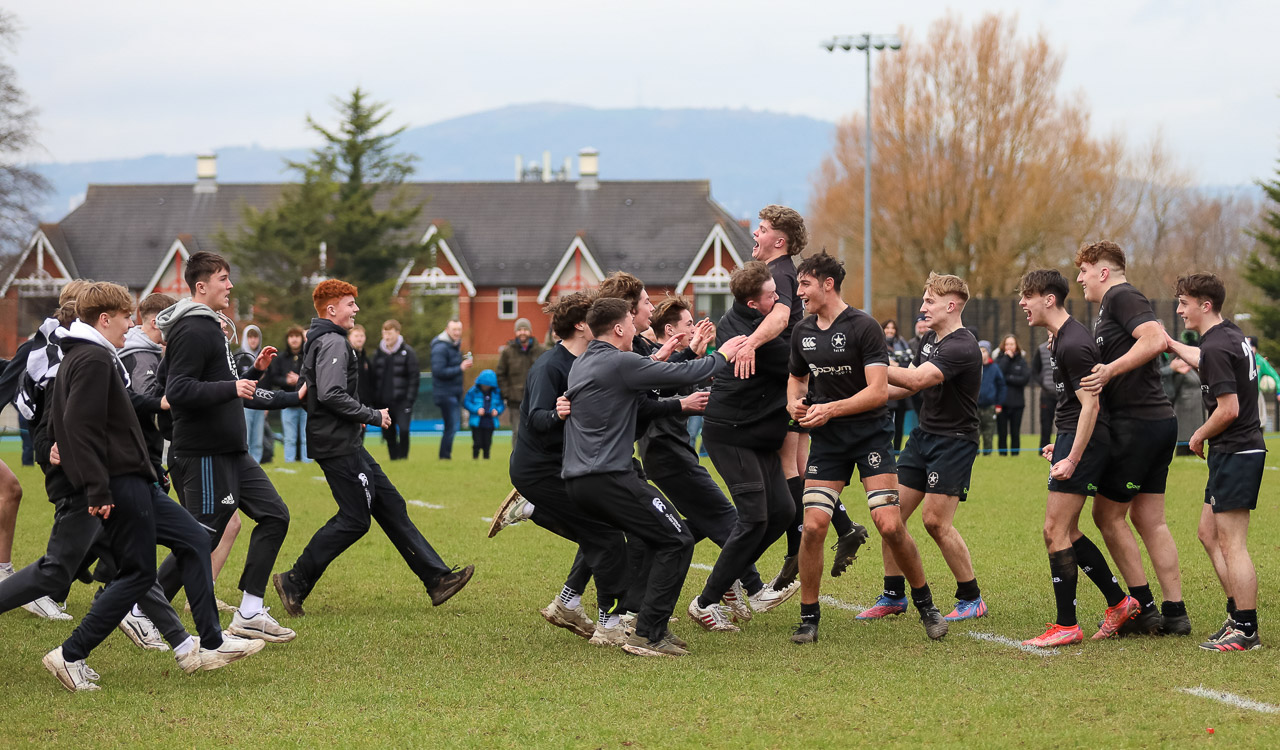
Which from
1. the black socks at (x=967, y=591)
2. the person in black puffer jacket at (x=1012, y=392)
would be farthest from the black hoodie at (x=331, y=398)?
the person in black puffer jacket at (x=1012, y=392)

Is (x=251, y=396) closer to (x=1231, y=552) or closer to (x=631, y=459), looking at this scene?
(x=631, y=459)

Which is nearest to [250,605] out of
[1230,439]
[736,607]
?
[736,607]

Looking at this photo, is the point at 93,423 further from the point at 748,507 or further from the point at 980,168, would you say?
the point at 980,168

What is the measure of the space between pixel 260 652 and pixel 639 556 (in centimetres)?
213

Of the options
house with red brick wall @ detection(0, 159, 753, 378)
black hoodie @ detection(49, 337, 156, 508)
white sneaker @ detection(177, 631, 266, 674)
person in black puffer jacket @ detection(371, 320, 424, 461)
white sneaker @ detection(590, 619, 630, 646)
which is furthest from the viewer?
house with red brick wall @ detection(0, 159, 753, 378)

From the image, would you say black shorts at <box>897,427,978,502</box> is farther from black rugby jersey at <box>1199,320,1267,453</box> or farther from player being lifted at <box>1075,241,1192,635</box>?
black rugby jersey at <box>1199,320,1267,453</box>

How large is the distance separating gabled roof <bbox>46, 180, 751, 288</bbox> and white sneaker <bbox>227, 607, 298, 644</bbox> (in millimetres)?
49557

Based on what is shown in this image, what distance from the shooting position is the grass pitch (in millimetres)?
5387

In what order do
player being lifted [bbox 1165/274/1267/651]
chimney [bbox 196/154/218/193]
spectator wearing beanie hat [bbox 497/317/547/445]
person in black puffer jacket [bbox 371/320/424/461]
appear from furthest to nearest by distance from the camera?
1. chimney [bbox 196/154/218/193]
2. spectator wearing beanie hat [bbox 497/317/547/445]
3. person in black puffer jacket [bbox 371/320/424/461]
4. player being lifted [bbox 1165/274/1267/651]

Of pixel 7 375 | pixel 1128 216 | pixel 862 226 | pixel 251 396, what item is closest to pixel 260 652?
pixel 251 396

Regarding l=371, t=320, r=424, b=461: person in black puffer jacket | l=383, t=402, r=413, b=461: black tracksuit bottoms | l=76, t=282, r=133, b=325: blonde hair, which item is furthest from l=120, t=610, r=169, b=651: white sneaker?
l=383, t=402, r=413, b=461: black tracksuit bottoms

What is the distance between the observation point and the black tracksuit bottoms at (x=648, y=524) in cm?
688

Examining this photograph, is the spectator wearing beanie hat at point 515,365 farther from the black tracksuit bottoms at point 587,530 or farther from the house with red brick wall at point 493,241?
the house with red brick wall at point 493,241

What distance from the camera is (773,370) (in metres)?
7.61
